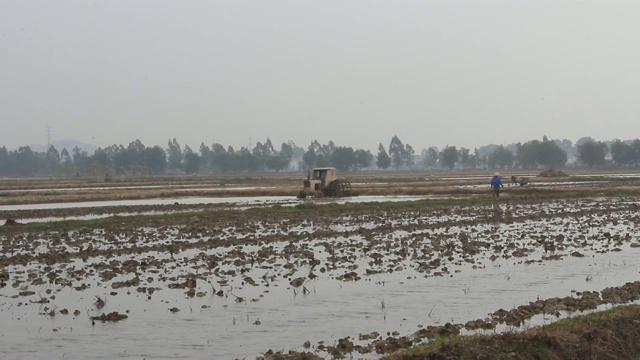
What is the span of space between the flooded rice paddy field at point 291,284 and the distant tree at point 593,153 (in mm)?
141734

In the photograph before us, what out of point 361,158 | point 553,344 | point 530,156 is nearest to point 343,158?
point 361,158

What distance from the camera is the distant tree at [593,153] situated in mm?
161125

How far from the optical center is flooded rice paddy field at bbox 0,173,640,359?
11008 mm

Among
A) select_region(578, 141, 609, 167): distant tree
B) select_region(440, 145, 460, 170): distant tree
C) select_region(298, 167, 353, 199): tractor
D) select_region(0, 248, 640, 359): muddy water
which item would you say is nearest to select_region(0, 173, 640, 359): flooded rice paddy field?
select_region(0, 248, 640, 359): muddy water

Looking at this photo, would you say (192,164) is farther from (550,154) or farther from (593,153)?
(593,153)

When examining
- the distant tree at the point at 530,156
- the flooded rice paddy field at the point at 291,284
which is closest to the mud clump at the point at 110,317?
the flooded rice paddy field at the point at 291,284

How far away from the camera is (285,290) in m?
14.7

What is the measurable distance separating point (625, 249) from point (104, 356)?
1531 centimetres

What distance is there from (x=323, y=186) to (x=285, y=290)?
36.5m

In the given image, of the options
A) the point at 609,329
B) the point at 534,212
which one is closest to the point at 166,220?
the point at 534,212

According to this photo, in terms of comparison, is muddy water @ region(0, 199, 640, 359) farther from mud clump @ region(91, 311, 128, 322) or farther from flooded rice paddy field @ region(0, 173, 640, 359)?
mud clump @ region(91, 311, 128, 322)

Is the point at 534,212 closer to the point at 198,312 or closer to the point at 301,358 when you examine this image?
the point at 198,312

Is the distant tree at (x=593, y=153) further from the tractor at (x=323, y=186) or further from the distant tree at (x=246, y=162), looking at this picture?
the tractor at (x=323, y=186)

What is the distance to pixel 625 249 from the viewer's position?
20359mm
